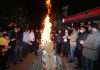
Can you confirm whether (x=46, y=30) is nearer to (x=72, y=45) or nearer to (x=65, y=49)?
(x=65, y=49)

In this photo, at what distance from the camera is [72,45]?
42.9 ft

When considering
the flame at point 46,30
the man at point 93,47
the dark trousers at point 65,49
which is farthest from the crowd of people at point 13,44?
the flame at point 46,30

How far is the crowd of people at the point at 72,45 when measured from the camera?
25.7ft

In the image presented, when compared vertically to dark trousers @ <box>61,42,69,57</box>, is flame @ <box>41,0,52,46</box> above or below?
above

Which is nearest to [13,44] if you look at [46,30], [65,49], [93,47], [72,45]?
[72,45]

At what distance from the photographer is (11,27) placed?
12648mm

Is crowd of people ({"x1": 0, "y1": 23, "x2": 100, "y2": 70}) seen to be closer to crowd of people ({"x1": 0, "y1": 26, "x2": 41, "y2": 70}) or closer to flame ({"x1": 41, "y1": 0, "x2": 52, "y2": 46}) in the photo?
crowd of people ({"x1": 0, "y1": 26, "x2": 41, "y2": 70})

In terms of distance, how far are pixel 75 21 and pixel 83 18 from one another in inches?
163

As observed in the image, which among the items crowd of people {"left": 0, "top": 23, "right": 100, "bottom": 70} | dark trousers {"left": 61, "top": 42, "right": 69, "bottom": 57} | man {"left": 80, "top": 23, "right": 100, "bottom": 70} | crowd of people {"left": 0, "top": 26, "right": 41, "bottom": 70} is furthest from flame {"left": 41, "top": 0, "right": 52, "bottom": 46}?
man {"left": 80, "top": 23, "right": 100, "bottom": 70}

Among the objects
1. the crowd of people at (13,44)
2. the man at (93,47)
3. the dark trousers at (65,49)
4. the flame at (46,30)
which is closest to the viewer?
the man at (93,47)

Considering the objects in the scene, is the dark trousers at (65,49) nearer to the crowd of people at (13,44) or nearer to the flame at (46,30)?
the crowd of people at (13,44)

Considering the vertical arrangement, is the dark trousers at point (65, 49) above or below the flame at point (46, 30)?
below

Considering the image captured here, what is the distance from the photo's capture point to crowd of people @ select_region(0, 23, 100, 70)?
7828 millimetres

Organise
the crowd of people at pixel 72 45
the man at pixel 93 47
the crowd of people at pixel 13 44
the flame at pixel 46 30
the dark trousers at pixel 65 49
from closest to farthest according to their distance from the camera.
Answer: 1. the man at pixel 93 47
2. the crowd of people at pixel 72 45
3. the crowd of people at pixel 13 44
4. the dark trousers at pixel 65 49
5. the flame at pixel 46 30
